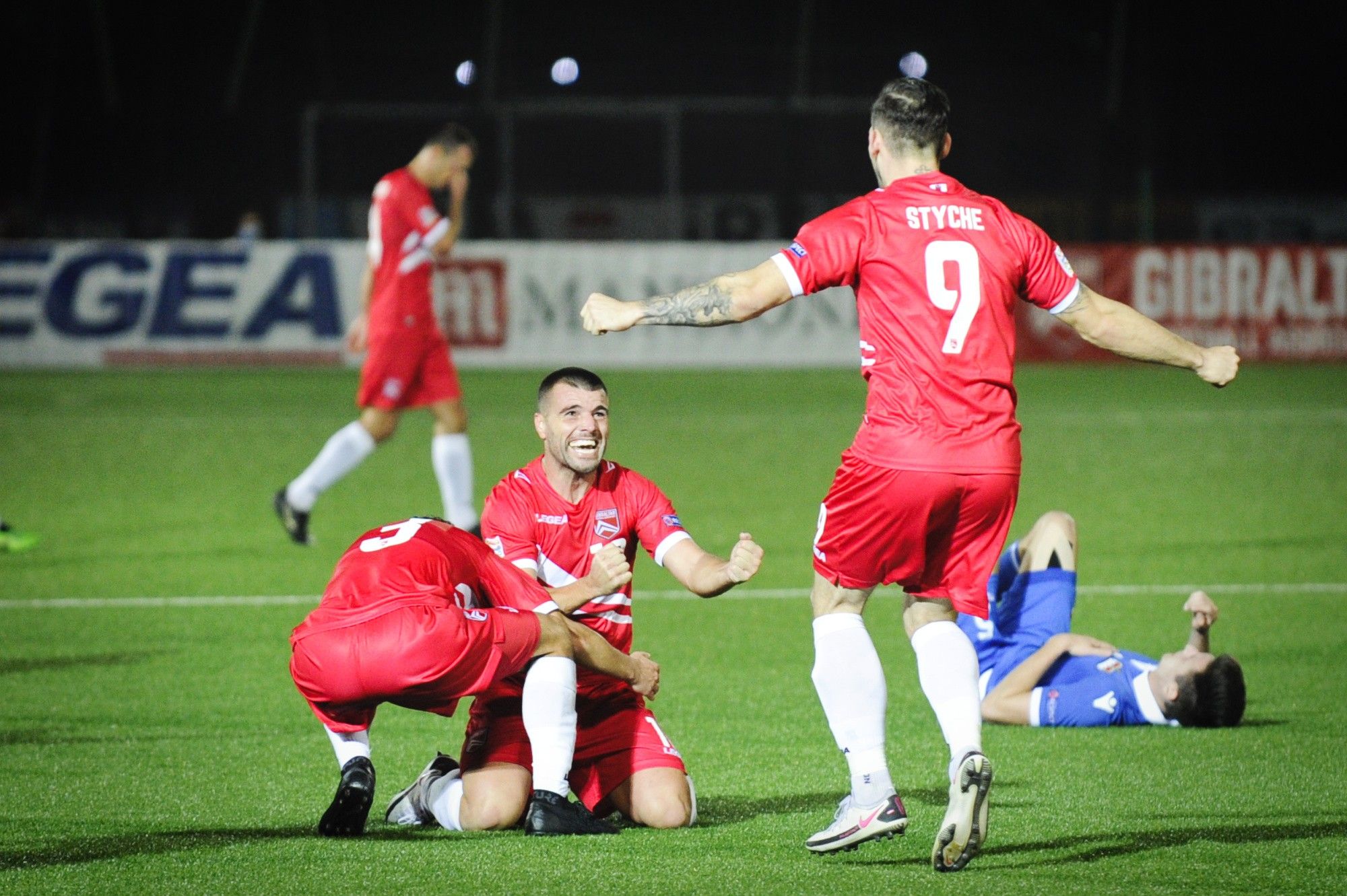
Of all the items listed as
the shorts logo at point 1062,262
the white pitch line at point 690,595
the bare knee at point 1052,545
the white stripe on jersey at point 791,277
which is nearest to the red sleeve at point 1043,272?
the shorts logo at point 1062,262

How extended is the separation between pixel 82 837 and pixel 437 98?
2873 cm

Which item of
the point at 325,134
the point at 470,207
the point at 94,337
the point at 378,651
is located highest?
the point at 325,134

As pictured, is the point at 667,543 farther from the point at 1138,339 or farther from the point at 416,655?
the point at 1138,339

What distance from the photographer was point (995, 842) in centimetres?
477

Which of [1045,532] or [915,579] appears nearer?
[915,579]

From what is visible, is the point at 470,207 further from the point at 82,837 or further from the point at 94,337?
the point at 82,837

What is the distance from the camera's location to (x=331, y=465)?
10727 millimetres

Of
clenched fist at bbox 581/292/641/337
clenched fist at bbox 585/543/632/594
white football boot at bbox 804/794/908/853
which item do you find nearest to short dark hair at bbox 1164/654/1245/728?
white football boot at bbox 804/794/908/853

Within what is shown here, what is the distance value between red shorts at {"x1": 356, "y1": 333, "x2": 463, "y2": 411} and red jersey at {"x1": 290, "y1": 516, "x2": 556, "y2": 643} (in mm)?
5912

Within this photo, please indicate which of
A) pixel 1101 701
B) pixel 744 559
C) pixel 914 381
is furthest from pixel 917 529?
pixel 1101 701

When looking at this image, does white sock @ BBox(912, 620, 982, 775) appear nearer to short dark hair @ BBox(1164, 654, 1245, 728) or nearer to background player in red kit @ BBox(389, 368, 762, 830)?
background player in red kit @ BBox(389, 368, 762, 830)

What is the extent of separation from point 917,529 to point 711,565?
0.72 m

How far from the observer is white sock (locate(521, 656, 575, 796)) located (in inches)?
186

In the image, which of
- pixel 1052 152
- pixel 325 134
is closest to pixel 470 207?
pixel 325 134
